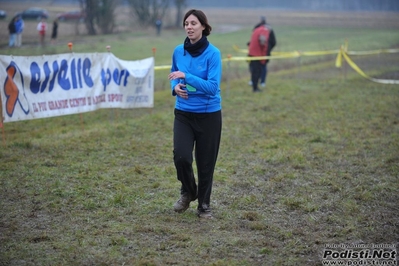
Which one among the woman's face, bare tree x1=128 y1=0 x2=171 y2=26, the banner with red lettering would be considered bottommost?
bare tree x1=128 y1=0 x2=171 y2=26

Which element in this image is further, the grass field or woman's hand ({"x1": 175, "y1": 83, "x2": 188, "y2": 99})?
woman's hand ({"x1": 175, "y1": 83, "x2": 188, "y2": 99})

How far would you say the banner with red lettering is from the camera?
29.8 ft

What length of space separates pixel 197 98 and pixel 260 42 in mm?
11520

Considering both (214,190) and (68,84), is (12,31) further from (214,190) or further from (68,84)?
(214,190)

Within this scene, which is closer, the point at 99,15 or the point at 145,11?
the point at 99,15

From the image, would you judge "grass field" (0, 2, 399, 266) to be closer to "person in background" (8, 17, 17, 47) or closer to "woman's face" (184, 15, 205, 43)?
"woman's face" (184, 15, 205, 43)

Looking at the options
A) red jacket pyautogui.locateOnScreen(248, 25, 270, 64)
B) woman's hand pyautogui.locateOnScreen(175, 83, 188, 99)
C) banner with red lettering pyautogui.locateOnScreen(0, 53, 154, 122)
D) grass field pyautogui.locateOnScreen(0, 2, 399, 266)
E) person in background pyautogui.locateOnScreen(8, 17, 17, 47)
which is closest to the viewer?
grass field pyautogui.locateOnScreen(0, 2, 399, 266)

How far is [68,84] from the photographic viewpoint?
1012 centimetres

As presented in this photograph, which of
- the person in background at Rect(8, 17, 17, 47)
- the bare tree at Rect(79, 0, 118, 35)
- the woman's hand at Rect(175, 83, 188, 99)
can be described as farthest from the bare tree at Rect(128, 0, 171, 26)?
the woman's hand at Rect(175, 83, 188, 99)

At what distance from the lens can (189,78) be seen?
5.55m

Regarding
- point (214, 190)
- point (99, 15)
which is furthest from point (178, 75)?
point (99, 15)

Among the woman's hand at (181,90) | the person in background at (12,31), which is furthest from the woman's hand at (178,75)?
the person in background at (12,31)

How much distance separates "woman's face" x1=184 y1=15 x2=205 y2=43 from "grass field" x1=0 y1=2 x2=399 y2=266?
74.1 inches

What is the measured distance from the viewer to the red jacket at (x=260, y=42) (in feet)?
55.3
